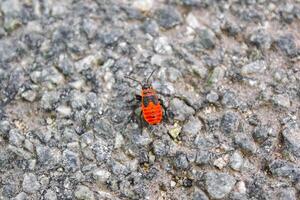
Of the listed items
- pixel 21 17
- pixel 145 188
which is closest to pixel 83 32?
pixel 21 17

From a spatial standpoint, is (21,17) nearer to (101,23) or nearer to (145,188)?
(101,23)

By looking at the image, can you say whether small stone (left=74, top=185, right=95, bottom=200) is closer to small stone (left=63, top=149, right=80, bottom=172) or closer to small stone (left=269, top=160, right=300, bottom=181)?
small stone (left=63, top=149, right=80, bottom=172)

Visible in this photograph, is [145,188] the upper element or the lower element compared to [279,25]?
lower

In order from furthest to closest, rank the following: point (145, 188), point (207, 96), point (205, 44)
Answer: point (205, 44) < point (207, 96) < point (145, 188)

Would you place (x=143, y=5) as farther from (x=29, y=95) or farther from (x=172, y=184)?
(x=172, y=184)

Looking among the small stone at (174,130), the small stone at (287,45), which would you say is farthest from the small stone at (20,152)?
the small stone at (287,45)

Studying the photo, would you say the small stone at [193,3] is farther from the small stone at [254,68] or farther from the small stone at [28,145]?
the small stone at [28,145]
